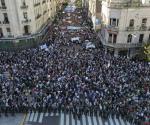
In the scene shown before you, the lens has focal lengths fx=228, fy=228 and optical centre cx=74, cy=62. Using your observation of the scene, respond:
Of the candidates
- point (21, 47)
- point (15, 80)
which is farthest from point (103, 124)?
point (21, 47)

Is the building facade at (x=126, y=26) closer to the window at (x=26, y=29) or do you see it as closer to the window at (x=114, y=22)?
the window at (x=114, y=22)

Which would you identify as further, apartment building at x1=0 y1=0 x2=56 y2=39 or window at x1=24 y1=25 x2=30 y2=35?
window at x1=24 y1=25 x2=30 y2=35

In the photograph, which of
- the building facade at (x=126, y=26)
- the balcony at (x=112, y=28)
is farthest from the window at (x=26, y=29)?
the balcony at (x=112, y=28)

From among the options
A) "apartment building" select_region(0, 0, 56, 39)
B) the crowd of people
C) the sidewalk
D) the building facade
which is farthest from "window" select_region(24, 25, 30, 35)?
the sidewalk

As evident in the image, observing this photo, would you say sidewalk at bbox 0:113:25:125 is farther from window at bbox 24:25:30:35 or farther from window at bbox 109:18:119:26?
window at bbox 24:25:30:35

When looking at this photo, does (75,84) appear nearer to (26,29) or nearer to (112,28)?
(112,28)

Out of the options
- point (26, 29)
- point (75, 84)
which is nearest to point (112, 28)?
point (75, 84)
